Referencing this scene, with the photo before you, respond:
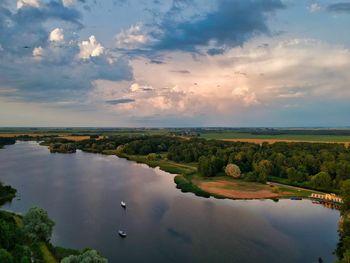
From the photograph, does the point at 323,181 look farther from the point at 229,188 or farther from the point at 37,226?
the point at 37,226

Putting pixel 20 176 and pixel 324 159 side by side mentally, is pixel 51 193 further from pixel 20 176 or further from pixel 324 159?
pixel 324 159

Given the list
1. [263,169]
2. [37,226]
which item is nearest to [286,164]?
[263,169]

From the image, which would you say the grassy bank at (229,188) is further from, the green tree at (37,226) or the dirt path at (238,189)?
the green tree at (37,226)

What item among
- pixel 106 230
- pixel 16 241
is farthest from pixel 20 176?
pixel 16 241

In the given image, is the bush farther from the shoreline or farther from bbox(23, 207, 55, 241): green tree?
bbox(23, 207, 55, 241): green tree

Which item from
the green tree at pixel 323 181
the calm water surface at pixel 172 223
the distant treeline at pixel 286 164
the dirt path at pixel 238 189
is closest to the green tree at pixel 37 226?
the calm water surface at pixel 172 223

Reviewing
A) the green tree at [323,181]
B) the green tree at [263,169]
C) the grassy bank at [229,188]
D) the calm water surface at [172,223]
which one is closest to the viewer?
the calm water surface at [172,223]
